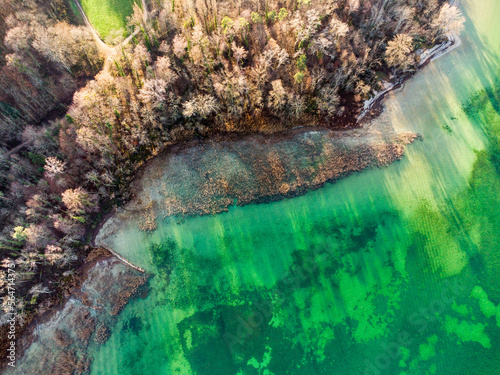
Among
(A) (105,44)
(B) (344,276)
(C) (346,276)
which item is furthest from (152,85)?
(C) (346,276)

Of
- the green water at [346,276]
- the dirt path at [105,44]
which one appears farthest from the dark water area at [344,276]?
the dirt path at [105,44]

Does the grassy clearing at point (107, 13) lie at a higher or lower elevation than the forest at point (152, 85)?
higher

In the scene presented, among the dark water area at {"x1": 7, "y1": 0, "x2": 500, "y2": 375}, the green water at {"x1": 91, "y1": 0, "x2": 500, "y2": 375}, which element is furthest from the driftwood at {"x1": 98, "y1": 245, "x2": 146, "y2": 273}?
the green water at {"x1": 91, "y1": 0, "x2": 500, "y2": 375}

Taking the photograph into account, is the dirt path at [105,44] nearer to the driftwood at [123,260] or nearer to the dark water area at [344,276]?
the dark water area at [344,276]

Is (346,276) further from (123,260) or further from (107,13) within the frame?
(107,13)

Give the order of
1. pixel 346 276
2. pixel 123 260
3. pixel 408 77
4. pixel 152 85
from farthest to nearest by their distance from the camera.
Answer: pixel 408 77 < pixel 152 85 < pixel 123 260 < pixel 346 276
